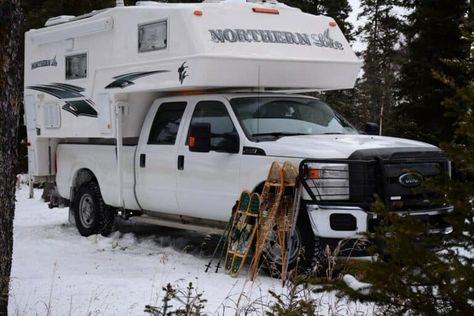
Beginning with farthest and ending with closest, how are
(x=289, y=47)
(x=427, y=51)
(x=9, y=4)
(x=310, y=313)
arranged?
1. (x=427, y=51)
2. (x=289, y=47)
3. (x=9, y=4)
4. (x=310, y=313)

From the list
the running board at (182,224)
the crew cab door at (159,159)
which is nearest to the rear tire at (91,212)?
the running board at (182,224)

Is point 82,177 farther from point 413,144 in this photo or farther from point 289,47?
point 413,144

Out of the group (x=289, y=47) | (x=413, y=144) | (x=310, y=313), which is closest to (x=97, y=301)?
(x=310, y=313)

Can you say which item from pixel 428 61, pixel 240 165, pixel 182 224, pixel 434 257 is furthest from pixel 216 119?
pixel 428 61

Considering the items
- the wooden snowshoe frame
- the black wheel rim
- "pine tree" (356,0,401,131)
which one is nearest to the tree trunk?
the wooden snowshoe frame

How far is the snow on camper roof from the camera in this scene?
7.70m

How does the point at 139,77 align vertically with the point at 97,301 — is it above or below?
above

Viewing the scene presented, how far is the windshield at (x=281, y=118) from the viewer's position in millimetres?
7441

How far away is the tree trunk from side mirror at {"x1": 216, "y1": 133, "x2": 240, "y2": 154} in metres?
3.23

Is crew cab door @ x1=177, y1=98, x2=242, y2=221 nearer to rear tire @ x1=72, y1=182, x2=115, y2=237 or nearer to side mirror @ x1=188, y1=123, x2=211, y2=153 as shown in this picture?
side mirror @ x1=188, y1=123, x2=211, y2=153

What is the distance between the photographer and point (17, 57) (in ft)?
14.4

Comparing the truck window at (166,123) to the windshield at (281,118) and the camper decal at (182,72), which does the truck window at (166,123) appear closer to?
the camper decal at (182,72)

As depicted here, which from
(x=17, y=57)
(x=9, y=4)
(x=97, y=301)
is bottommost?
(x=97, y=301)

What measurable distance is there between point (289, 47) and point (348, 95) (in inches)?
754
